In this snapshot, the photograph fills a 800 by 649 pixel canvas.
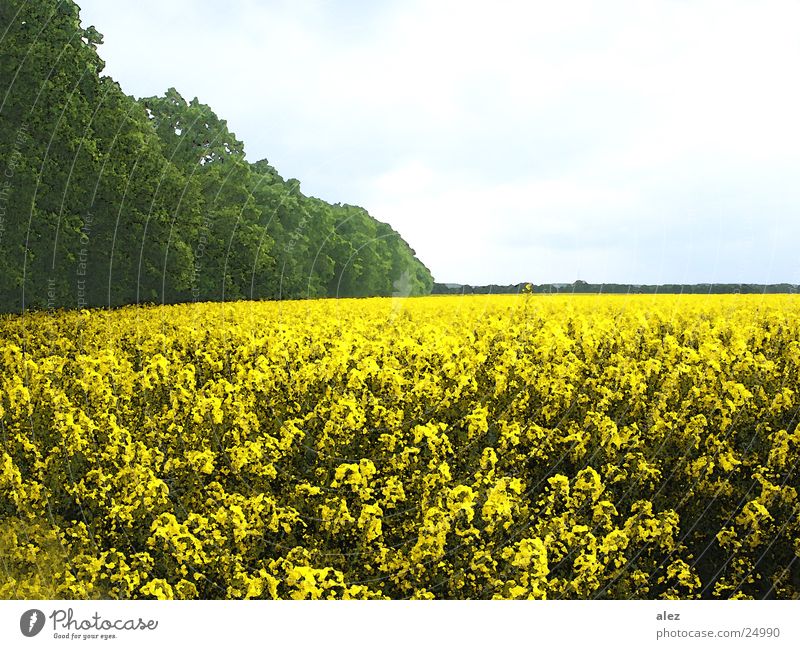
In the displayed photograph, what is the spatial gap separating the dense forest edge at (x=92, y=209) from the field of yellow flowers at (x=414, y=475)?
1792mm

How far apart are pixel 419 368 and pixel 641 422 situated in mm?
1942

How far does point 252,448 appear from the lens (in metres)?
4.91

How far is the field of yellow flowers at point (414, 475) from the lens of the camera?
393 cm
